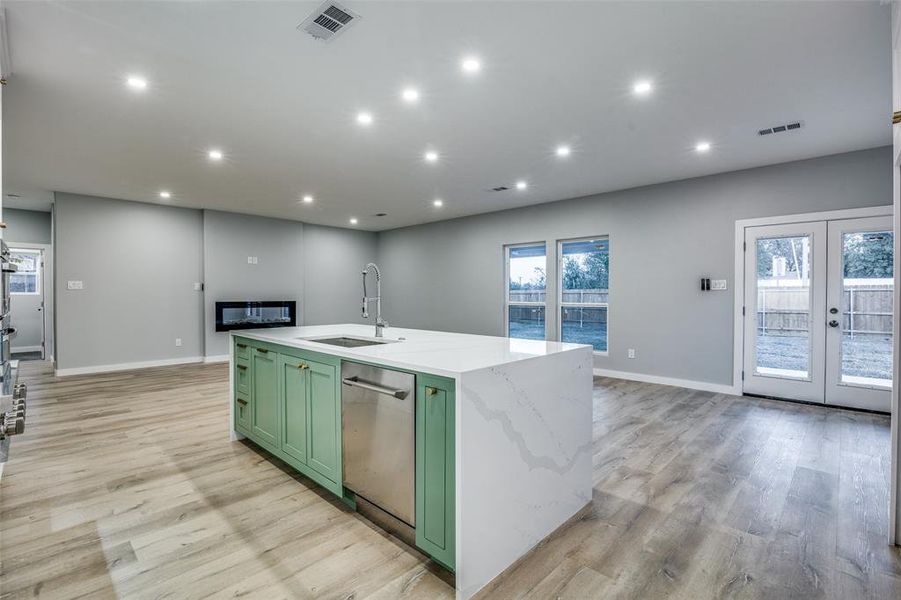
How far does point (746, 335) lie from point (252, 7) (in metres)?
5.44

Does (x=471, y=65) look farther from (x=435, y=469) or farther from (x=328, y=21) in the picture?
(x=435, y=469)

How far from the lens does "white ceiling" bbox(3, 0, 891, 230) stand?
2182mm

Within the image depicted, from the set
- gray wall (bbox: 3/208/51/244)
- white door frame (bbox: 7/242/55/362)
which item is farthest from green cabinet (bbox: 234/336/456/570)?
gray wall (bbox: 3/208/51/244)

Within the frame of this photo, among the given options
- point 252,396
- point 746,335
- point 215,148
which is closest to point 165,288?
point 215,148

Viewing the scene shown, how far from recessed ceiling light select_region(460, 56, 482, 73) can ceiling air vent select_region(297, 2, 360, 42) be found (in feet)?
2.27

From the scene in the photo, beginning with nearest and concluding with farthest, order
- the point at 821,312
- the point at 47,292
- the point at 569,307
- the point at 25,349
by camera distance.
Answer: the point at 821,312 → the point at 569,307 → the point at 47,292 → the point at 25,349

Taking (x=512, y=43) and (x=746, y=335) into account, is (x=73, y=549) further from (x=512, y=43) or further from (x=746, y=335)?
(x=746, y=335)

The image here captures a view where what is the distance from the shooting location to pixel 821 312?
14.3 ft

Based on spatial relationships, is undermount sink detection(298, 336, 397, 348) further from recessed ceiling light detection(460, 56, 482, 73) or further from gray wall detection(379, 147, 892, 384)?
gray wall detection(379, 147, 892, 384)

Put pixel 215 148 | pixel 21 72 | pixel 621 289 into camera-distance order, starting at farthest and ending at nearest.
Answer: pixel 621 289
pixel 215 148
pixel 21 72

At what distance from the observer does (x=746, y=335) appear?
15.7 feet

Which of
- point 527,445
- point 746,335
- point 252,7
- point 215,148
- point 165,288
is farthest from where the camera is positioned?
point 165,288

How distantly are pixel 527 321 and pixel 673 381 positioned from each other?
2.44 metres

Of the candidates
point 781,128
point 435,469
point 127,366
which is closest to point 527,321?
point 781,128
